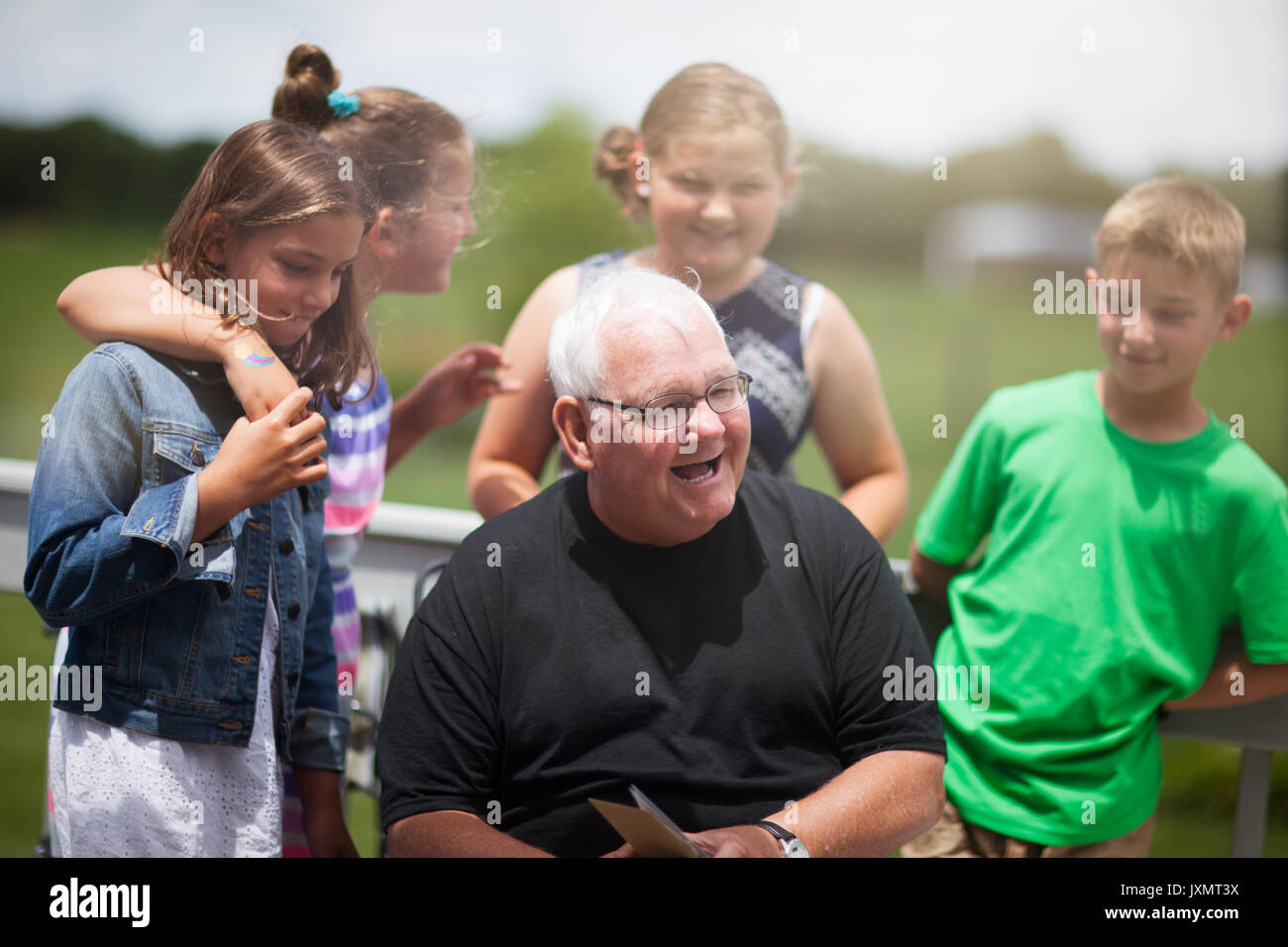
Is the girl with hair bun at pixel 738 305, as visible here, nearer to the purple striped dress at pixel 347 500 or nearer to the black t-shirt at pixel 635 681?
the purple striped dress at pixel 347 500

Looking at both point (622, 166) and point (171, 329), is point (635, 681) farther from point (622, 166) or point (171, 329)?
point (622, 166)

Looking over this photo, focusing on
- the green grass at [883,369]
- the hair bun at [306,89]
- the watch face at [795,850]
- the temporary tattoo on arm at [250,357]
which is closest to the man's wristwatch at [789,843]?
the watch face at [795,850]

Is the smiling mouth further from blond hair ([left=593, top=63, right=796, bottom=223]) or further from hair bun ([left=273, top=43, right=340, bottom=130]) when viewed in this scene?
hair bun ([left=273, top=43, right=340, bottom=130])

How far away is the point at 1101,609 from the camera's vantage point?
210cm

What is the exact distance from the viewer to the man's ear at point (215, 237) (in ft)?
5.74

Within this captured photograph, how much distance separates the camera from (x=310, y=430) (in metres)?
1.68

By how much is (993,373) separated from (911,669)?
1306 inches

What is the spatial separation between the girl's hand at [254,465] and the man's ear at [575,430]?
0.42 metres

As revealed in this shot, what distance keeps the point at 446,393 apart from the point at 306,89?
0.72 metres

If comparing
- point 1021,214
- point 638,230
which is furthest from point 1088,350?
point 638,230

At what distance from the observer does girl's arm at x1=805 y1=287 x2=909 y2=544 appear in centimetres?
235

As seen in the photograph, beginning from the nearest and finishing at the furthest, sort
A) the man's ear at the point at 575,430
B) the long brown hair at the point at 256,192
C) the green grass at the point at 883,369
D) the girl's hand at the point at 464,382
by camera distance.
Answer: the long brown hair at the point at 256,192 → the man's ear at the point at 575,430 → the girl's hand at the point at 464,382 → the green grass at the point at 883,369

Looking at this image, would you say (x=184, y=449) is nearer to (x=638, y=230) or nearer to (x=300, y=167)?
(x=300, y=167)

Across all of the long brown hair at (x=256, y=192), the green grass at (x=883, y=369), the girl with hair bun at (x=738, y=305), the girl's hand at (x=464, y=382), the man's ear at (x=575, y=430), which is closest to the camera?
the long brown hair at (x=256, y=192)
